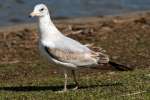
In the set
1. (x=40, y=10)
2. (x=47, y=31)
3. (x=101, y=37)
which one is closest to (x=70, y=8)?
(x=101, y=37)

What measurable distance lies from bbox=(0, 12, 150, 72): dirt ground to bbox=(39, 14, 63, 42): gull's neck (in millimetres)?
3545

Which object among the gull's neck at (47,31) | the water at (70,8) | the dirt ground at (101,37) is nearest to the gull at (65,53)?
the gull's neck at (47,31)

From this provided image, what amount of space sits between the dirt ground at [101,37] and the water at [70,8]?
91 cm

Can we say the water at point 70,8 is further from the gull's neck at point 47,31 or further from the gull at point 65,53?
the gull at point 65,53

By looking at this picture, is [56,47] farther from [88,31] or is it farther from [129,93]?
[88,31]

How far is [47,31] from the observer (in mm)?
10508

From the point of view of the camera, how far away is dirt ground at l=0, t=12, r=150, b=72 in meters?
15.1

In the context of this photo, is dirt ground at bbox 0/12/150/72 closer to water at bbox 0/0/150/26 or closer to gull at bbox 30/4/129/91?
water at bbox 0/0/150/26

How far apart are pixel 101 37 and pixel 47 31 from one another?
7112 millimetres

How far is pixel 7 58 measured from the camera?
50.6 feet

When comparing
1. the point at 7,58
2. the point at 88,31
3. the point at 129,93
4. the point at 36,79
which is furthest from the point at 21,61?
the point at 129,93

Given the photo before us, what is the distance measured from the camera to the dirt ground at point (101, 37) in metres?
15.1

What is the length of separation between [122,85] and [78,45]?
36.7 inches

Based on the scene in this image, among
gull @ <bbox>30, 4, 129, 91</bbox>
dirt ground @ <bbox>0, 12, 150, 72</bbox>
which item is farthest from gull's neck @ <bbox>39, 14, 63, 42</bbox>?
dirt ground @ <bbox>0, 12, 150, 72</bbox>
